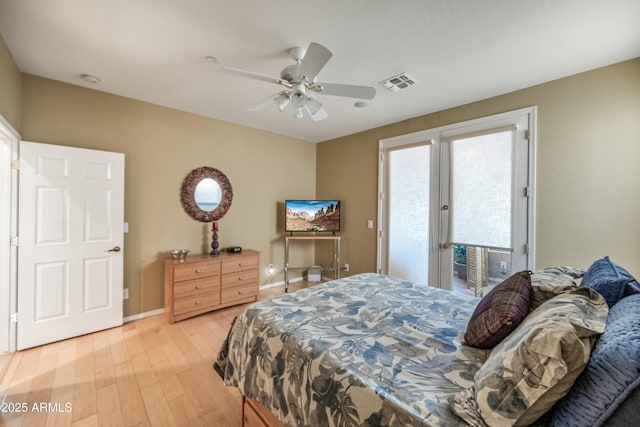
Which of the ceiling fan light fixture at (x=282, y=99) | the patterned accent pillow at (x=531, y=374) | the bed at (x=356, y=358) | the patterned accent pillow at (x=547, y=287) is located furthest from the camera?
the ceiling fan light fixture at (x=282, y=99)

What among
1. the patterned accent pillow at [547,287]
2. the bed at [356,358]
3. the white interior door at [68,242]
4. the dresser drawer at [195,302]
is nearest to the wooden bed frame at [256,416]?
the bed at [356,358]

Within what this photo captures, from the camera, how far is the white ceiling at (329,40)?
169 cm

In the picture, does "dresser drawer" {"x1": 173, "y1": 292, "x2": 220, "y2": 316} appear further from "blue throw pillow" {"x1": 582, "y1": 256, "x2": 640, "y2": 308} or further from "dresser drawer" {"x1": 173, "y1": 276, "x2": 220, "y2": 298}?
"blue throw pillow" {"x1": 582, "y1": 256, "x2": 640, "y2": 308}

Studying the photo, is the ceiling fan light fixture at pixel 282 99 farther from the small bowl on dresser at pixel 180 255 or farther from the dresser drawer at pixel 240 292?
the dresser drawer at pixel 240 292

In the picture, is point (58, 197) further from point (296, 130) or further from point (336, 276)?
point (336, 276)

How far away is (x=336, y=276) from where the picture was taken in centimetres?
443

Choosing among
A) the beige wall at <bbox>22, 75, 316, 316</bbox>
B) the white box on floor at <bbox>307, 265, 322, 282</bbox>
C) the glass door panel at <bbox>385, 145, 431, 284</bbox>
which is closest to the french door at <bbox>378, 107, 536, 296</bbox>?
the glass door panel at <bbox>385, 145, 431, 284</bbox>

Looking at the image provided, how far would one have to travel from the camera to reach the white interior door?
248 centimetres

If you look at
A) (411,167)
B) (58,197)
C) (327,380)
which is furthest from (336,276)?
(58,197)

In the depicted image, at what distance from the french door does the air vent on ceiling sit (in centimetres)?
99

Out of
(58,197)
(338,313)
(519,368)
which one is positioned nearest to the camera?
(519,368)

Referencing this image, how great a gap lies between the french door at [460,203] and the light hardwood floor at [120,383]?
8.86 feet

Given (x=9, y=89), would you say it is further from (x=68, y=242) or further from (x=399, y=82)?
(x=399, y=82)

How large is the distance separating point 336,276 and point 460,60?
3.37 m
